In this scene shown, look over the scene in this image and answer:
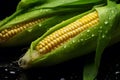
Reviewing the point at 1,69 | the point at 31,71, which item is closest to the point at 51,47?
the point at 31,71

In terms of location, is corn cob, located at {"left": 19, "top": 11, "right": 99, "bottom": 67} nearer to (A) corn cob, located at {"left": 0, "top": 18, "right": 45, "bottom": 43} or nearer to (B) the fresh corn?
(B) the fresh corn

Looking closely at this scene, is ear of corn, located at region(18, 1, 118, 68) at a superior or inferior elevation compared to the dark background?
superior

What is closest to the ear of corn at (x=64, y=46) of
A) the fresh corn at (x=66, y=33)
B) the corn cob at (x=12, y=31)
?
the fresh corn at (x=66, y=33)

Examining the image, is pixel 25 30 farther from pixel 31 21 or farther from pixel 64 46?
pixel 64 46

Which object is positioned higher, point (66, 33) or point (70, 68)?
point (66, 33)

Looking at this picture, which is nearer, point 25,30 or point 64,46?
point 64,46

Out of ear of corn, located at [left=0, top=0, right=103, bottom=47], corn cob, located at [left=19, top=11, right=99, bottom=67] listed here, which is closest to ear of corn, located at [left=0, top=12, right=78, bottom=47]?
ear of corn, located at [left=0, top=0, right=103, bottom=47]

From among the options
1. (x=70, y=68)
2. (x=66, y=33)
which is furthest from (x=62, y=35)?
(x=70, y=68)

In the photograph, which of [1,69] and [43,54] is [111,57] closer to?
[43,54]

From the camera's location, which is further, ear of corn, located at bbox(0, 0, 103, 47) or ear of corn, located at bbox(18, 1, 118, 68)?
ear of corn, located at bbox(0, 0, 103, 47)
